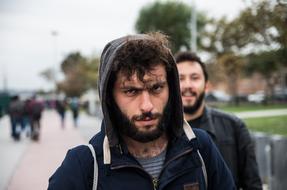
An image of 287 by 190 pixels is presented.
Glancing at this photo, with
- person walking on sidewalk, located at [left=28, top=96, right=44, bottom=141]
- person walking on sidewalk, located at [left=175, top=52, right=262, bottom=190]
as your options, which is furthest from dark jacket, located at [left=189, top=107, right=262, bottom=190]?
person walking on sidewalk, located at [left=28, top=96, right=44, bottom=141]

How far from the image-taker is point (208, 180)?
1.90 meters

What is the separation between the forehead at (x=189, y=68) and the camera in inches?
146

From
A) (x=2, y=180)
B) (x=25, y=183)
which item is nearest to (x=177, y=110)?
(x=25, y=183)

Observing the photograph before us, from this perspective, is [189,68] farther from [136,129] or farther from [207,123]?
[136,129]

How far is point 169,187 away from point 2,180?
7.15 meters

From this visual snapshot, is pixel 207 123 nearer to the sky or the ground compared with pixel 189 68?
nearer to the ground

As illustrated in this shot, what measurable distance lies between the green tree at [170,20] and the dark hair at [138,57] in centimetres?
4697

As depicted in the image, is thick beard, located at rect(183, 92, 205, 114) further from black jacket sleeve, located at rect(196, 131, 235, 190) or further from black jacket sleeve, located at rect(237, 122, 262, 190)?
black jacket sleeve, located at rect(196, 131, 235, 190)

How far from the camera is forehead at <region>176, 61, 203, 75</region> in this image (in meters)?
3.72

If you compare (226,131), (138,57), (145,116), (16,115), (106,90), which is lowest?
(16,115)

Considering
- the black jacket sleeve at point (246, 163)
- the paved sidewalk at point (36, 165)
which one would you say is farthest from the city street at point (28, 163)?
the black jacket sleeve at point (246, 163)

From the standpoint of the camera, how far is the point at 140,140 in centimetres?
185

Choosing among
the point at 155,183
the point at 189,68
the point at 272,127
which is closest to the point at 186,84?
the point at 189,68

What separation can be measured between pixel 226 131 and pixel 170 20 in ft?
155
